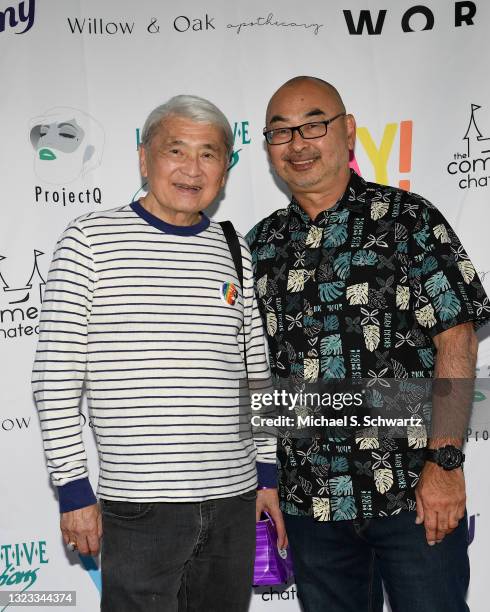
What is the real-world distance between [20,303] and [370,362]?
1.35 metres

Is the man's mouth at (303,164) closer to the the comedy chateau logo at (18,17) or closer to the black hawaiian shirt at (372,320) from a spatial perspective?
the black hawaiian shirt at (372,320)

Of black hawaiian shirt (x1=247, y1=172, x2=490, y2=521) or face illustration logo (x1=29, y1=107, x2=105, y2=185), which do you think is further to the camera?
face illustration logo (x1=29, y1=107, x2=105, y2=185)

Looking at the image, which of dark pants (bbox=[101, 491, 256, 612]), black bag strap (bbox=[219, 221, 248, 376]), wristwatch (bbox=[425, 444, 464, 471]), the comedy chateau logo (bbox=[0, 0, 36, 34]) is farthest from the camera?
the comedy chateau logo (bbox=[0, 0, 36, 34])

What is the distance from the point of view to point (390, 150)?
2.70 metres

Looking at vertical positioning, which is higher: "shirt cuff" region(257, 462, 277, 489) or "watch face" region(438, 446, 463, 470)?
"watch face" region(438, 446, 463, 470)

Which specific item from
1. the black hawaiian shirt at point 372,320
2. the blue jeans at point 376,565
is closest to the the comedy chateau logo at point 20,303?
the black hawaiian shirt at point 372,320

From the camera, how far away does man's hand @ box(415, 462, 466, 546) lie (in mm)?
1896

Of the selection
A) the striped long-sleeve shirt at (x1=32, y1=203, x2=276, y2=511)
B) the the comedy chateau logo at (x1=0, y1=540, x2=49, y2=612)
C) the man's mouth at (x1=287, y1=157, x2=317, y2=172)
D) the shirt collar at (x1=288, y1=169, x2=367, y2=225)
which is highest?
the man's mouth at (x1=287, y1=157, x2=317, y2=172)

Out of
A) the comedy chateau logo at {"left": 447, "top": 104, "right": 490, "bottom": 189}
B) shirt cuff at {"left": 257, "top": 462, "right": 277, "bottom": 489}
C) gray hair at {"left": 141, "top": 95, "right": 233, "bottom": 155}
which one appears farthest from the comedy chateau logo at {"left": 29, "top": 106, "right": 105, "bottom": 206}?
the comedy chateau logo at {"left": 447, "top": 104, "right": 490, "bottom": 189}

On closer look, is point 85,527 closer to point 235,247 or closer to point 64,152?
point 235,247

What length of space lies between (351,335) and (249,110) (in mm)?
1104

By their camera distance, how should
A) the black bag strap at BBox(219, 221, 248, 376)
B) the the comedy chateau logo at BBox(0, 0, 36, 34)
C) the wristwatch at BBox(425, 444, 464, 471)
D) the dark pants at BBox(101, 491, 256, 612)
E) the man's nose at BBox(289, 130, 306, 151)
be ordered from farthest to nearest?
1. the the comedy chateau logo at BBox(0, 0, 36, 34)
2. the man's nose at BBox(289, 130, 306, 151)
3. the black bag strap at BBox(219, 221, 248, 376)
4. the wristwatch at BBox(425, 444, 464, 471)
5. the dark pants at BBox(101, 491, 256, 612)

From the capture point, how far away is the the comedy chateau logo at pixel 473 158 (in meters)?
2.64

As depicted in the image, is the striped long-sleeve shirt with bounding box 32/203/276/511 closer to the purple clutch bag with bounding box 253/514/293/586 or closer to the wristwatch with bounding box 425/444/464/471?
the purple clutch bag with bounding box 253/514/293/586
